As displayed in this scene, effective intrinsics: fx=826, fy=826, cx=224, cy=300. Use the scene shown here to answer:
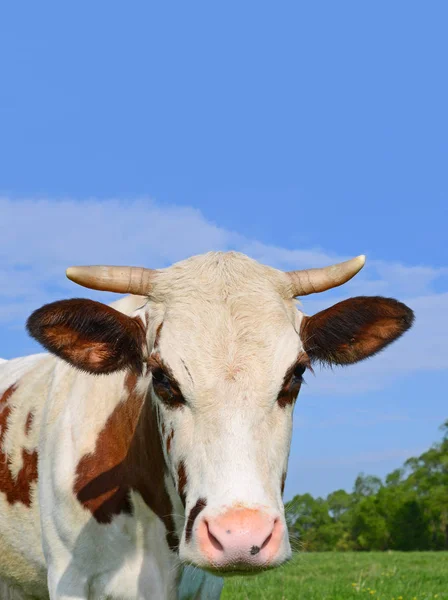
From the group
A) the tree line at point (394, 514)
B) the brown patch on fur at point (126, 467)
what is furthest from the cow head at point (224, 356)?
the tree line at point (394, 514)

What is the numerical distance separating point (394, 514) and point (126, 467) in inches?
3774

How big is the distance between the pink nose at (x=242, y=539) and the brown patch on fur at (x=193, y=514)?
0.15m

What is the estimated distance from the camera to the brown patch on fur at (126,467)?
5.77m

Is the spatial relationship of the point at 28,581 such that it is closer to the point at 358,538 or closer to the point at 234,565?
the point at 234,565

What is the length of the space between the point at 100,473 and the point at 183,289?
1.61 meters

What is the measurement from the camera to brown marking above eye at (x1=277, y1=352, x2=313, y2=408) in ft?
15.8

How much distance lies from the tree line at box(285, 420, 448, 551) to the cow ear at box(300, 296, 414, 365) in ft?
281

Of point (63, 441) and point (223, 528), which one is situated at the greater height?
point (63, 441)

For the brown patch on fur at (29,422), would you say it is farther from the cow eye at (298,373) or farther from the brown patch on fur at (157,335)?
the cow eye at (298,373)

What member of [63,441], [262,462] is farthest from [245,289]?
[63,441]

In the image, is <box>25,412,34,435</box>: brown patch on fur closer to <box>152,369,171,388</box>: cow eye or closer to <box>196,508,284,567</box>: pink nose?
<box>152,369,171,388</box>: cow eye

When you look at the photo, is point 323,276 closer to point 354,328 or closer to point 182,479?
point 354,328

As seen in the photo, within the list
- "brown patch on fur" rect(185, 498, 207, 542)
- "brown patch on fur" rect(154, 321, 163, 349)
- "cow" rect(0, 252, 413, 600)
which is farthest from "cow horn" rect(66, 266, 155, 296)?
"brown patch on fur" rect(185, 498, 207, 542)

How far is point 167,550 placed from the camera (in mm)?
5895
